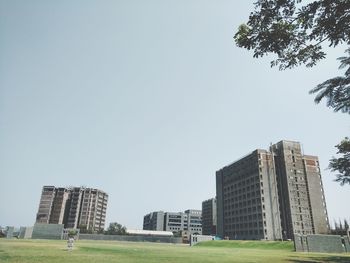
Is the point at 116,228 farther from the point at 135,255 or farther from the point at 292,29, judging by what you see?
the point at 292,29

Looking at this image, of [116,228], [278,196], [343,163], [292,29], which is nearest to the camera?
[292,29]

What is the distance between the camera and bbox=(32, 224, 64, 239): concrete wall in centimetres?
8306

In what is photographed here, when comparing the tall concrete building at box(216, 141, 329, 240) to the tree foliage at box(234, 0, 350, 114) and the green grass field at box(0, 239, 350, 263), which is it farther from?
the tree foliage at box(234, 0, 350, 114)

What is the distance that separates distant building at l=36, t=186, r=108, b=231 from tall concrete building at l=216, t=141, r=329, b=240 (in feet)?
300

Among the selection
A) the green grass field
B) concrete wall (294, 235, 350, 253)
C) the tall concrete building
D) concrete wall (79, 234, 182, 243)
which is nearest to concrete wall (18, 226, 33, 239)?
concrete wall (79, 234, 182, 243)

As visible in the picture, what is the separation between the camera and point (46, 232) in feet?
275

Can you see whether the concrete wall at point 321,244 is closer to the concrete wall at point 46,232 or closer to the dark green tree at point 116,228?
the concrete wall at point 46,232

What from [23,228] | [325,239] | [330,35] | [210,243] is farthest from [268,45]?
[23,228]

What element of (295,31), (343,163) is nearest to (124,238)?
(343,163)

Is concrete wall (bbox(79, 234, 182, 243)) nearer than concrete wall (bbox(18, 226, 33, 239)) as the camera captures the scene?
No

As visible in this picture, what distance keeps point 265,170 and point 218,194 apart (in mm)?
36721

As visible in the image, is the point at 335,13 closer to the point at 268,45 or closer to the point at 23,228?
the point at 268,45

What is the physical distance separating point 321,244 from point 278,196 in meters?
74.8

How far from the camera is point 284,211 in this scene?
11050 cm
